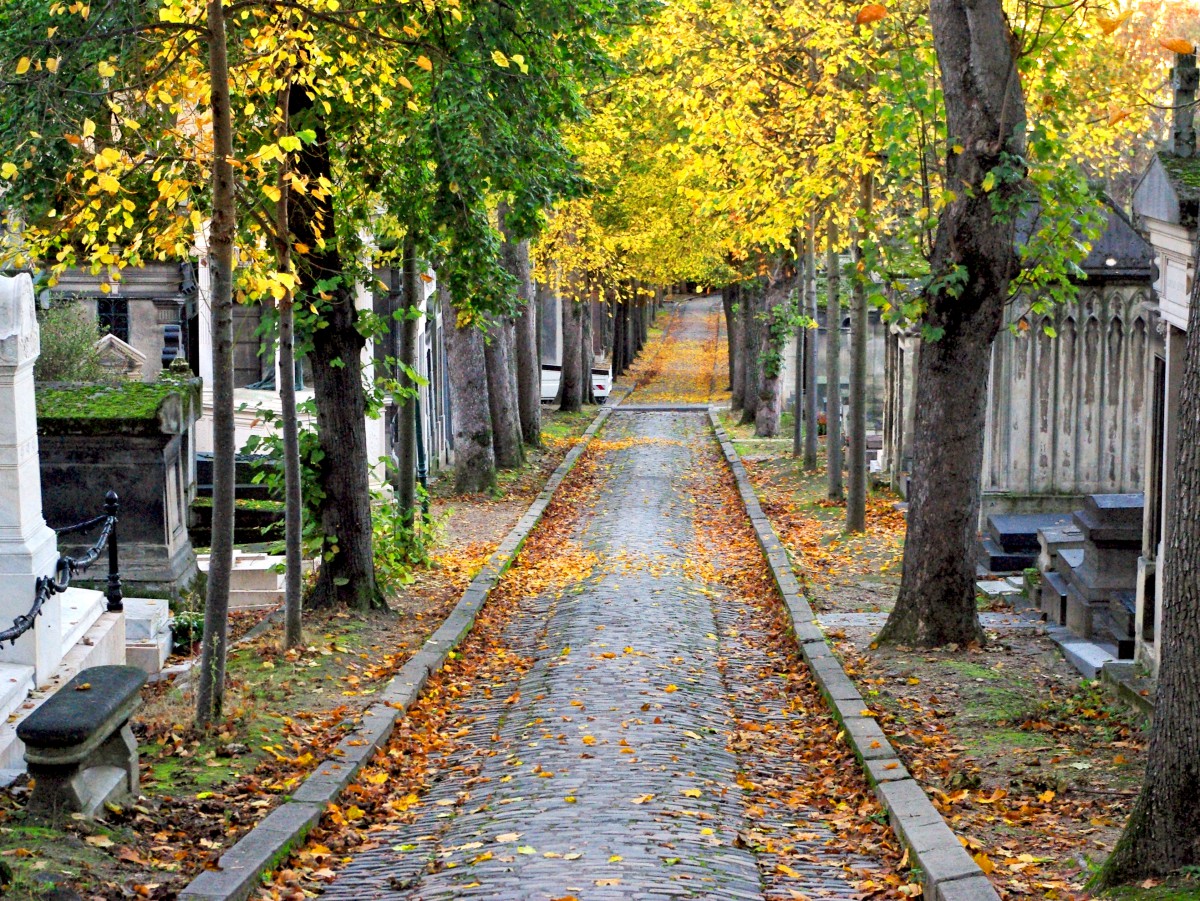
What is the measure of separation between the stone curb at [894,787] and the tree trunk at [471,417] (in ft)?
33.6

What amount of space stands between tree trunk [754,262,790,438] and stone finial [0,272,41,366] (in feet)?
80.4

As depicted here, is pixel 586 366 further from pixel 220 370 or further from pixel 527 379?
pixel 220 370

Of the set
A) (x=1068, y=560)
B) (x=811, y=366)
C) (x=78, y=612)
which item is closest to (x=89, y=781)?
(x=78, y=612)

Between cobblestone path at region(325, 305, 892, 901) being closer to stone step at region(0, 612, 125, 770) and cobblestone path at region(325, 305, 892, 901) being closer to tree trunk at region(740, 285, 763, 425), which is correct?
stone step at region(0, 612, 125, 770)

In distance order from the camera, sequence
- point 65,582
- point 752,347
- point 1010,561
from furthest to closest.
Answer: point 752,347, point 1010,561, point 65,582

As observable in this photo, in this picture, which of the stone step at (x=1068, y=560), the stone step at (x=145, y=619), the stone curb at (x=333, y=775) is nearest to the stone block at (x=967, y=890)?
the stone curb at (x=333, y=775)

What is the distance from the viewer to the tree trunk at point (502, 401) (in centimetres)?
2714

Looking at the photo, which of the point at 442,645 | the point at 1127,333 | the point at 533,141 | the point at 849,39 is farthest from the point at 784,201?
the point at 442,645

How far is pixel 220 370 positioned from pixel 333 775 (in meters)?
2.58

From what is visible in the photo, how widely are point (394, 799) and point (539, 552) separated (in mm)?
10369

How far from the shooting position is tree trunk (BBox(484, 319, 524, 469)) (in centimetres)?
2714

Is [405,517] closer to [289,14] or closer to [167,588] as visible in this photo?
[167,588]

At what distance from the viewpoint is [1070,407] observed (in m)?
17.4

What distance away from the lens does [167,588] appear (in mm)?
13336
